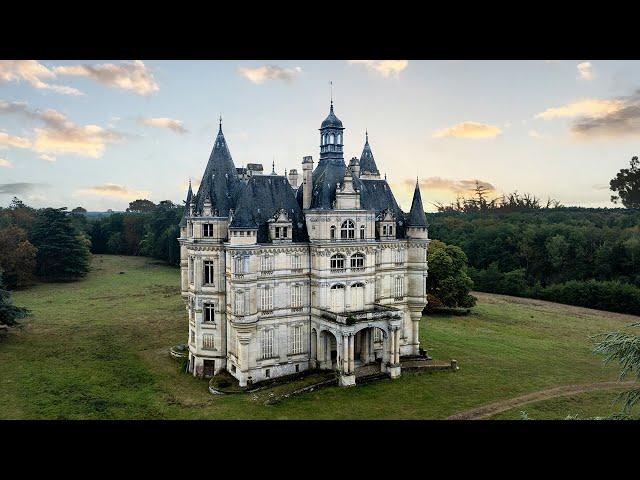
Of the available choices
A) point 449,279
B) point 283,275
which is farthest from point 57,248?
point 449,279

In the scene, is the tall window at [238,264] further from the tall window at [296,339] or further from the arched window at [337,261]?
the arched window at [337,261]

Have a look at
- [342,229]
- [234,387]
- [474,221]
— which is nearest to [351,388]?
[234,387]

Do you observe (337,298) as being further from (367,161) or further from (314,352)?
(367,161)

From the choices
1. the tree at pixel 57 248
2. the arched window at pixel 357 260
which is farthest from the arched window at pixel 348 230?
the tree at pixel 57 248

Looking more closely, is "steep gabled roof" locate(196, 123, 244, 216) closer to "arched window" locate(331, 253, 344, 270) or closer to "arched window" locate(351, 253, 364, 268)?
"arched window" locate(331, 253, 344, 270)

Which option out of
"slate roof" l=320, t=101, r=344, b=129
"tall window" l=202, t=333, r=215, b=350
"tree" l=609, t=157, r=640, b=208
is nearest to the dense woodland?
"tree" l=609, t=157, r=640, b=208
